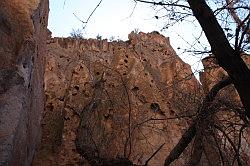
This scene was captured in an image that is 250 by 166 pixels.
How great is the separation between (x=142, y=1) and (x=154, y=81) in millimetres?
10035

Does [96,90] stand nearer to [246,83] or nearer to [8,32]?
[8,32]

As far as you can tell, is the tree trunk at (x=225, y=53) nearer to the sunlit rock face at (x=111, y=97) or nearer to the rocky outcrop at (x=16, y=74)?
the rocky outcrop at (x=16, y=74)

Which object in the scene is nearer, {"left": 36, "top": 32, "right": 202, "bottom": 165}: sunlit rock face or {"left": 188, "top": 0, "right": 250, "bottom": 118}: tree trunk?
{"left": 188, "top": 0, "right": 250, "bottom": 118}: tree trunk

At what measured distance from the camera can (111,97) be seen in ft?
41.1

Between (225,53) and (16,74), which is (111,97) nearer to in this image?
(16,74)

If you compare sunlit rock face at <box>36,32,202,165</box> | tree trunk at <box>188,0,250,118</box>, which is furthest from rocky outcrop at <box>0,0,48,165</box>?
sunlit rock face at <box>36,32,202,165</box>

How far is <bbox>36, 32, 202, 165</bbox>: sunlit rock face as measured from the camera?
1170cm

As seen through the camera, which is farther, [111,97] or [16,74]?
[111,97]

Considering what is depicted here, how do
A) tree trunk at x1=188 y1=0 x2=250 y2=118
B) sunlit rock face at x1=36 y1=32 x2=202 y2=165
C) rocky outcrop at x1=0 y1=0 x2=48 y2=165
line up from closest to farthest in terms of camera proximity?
tree trunk at x1=188 y1=0 x2=250 y2=118, rocky outcrop at x1=0 y1=0 x2=48 y2=165, sunlit rock face at x1=36 y1=32 x2=202 y2=165

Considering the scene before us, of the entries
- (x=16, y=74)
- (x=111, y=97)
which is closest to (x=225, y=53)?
(x=16, y=74)

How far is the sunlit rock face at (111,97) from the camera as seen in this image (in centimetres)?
1170

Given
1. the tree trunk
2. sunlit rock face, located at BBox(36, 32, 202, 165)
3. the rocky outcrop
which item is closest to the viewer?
the tree trunk

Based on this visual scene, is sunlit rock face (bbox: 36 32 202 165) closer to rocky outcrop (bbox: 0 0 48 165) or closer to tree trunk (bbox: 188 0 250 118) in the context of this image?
rocky outcrop (bbox: 0 0 48 165)

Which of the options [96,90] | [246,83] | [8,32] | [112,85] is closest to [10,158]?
[8,32]
